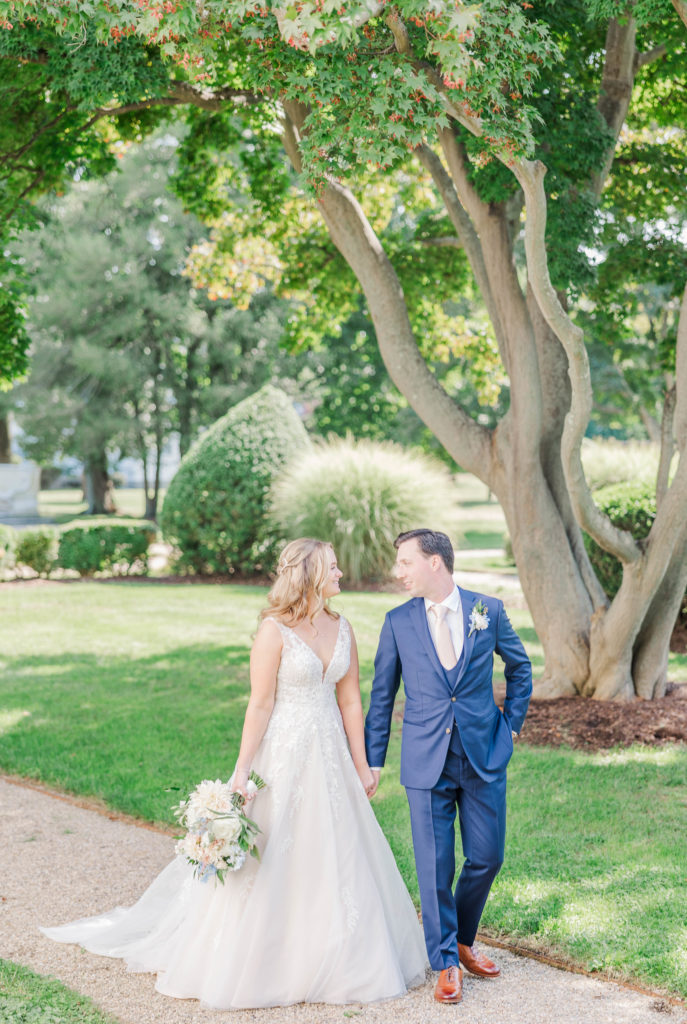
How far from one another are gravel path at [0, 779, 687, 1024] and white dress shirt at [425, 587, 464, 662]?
1.33 m

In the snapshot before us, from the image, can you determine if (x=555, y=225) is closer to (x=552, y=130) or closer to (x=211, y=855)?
(x=552, y=130)

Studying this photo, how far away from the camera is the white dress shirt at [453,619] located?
385 centimetres

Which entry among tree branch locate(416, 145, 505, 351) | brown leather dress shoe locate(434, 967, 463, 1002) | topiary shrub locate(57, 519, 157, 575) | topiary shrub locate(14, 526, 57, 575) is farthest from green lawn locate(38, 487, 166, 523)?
brown leather dress shoe locate(434, 967, 463, 1002)

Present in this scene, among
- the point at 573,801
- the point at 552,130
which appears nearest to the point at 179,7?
the point at 552,130

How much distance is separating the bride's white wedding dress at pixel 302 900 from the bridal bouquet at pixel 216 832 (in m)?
0.16

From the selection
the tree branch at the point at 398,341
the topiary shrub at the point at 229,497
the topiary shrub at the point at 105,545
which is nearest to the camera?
the tree branch at the point at 398,341

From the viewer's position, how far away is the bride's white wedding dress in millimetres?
3748

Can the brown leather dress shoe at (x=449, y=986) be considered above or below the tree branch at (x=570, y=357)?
below

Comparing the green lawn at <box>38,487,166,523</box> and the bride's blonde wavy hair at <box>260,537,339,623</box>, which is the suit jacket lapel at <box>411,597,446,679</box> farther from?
the green lawn at <box>38,487,166,523</box>

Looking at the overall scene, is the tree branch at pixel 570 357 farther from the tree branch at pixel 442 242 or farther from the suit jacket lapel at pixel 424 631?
the tree branch at pixel 442 242

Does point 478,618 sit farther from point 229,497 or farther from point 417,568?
point 229,497

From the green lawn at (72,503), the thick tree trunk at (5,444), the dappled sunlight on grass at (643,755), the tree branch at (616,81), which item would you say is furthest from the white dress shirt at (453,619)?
the thick tree trunk at (5,444)

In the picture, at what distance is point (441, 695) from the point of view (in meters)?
3.79

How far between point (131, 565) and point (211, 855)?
14.7m
